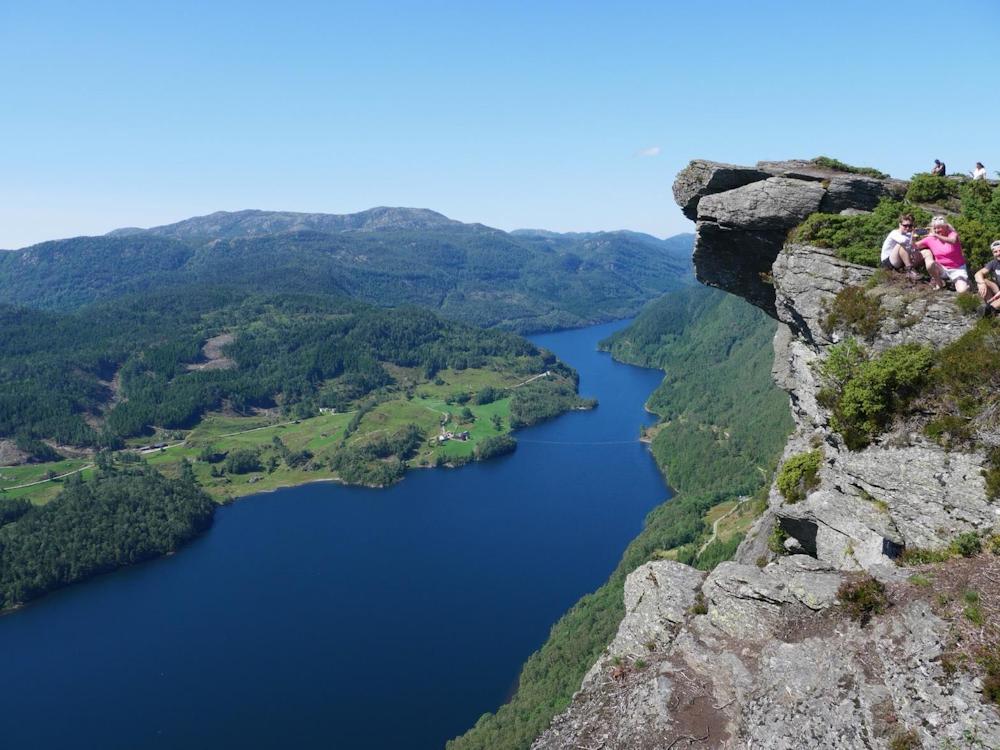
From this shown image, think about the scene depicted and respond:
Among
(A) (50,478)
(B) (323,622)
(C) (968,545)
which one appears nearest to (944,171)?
(C) (968,545)

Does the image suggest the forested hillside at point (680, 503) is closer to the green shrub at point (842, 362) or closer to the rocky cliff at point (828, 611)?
the rocky cliff at point (828, 611)

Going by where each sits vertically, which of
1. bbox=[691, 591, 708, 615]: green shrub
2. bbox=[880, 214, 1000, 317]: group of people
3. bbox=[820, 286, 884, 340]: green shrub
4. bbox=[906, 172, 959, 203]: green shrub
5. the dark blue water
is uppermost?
bbox=[906, 172, 959, 203]: green shrub

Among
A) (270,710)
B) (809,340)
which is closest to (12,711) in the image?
(270,710)

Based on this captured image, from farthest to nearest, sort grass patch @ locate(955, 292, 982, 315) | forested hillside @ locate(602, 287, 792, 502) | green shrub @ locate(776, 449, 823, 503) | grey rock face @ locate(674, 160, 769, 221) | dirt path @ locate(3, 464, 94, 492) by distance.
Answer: dirt path @ locate(3, 464, 94, 492) < forested hillside @ locate(602, 287, 792, 502) < grey rock face @ locate(674, 160, 769, 221) < green shrub @ locate(776, 449, 823, 503) < grass patch @ locate(955, 292, 982, 315)

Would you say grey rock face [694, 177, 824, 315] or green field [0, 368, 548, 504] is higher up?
grey rock face [694, 177, 824, 315]

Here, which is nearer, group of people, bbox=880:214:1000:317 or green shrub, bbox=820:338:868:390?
group of people, bbox=880:214:1000:317

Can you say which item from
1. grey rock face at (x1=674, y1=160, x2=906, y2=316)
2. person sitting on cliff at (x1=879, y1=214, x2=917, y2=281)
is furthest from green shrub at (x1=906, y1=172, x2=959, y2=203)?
person sitting on cliff at (x1=879, y1=214, x2=917, y2=281)

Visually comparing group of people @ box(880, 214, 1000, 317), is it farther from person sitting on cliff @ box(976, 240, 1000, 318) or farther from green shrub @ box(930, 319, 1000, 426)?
green shrub @ box(930, 319, 1000, 426)

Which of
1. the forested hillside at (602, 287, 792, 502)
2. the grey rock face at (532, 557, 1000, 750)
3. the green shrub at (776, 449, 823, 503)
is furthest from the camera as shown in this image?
the forested hillside at (602, 287, 792, 502)
